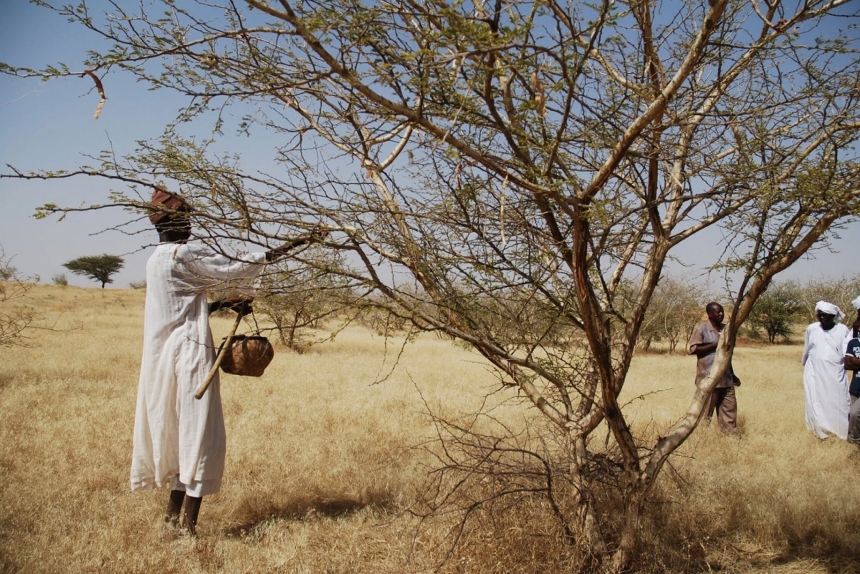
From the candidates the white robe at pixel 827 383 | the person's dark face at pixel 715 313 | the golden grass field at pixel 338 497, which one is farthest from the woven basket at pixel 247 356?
the white robe at pixel 827 383

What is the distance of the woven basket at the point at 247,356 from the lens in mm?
3693

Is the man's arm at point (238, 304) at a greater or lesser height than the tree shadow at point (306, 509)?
greater

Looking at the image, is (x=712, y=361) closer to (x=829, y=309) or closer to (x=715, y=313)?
(x=715, y=313)

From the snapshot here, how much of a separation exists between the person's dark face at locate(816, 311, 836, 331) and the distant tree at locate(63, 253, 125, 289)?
1539 inches

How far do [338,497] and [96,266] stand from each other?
131ft

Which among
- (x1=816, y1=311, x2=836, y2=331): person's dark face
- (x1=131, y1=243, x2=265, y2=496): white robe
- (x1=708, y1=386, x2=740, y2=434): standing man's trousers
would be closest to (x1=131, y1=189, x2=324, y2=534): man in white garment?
(x1=131, y1=243, x2=265, y2=496): white robe

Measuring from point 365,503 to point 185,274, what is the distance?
81.7 inches

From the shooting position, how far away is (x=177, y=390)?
145 inches

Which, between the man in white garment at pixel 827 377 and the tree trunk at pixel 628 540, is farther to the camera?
the man in white garment at pixel 827 377

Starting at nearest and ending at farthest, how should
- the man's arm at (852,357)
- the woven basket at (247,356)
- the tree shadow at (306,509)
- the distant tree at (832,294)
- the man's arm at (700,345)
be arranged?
1. the woven basket at (247,356)
2. the tree shadow at (306,509)
3. the man's arm at (852,357)
4. the man's arm at (700,345)
5. the distant tree at (832,294)

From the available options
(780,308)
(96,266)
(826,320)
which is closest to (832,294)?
(780,308)

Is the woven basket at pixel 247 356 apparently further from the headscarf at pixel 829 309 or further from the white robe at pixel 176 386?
the headscarf at pixel 829 309

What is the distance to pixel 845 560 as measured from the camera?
375 centimetres

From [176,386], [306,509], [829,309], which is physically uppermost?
[829,309]
